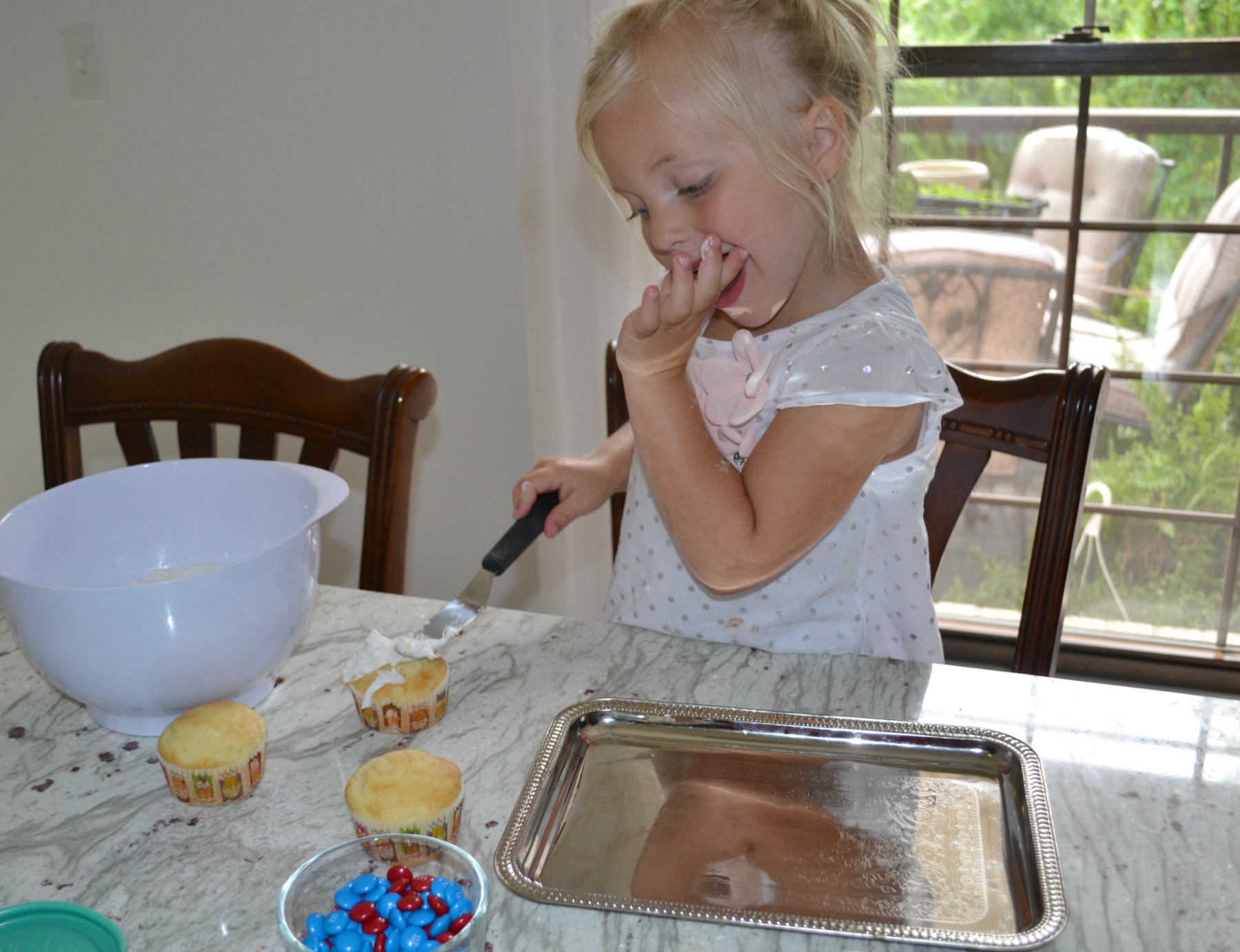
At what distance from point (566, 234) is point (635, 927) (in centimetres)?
128

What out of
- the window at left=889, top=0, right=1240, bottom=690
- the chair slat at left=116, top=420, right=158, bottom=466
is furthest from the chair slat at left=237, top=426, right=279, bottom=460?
the window at left=889, top=0, right=1240, bottom=690

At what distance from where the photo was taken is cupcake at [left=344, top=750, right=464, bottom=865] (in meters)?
0.69

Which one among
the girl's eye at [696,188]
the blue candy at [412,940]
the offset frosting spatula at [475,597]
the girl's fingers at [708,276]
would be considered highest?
the girl's eye at [696,188]

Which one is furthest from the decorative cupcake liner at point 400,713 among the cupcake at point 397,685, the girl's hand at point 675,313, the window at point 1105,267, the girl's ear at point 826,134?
the window at point 1105,267

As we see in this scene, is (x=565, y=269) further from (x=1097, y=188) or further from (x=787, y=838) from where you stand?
(x=787, y=838)

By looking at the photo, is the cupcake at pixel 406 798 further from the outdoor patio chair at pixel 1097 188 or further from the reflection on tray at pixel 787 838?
the outdoor patio chair at pixel 1097 188

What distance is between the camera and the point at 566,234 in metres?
1.73

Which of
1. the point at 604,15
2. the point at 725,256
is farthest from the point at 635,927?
the point at 604,15

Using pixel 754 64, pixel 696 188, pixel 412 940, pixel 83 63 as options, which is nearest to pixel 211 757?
pixel 412 940

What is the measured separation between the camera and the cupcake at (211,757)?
0.74 meters

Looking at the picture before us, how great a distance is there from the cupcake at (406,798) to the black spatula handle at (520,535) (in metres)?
0.21

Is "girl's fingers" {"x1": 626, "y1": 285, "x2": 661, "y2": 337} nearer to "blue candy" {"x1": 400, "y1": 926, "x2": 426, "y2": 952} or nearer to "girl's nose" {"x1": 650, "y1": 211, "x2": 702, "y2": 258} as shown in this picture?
"girl's nose" {"x1": 650, "y1": 211, "x2": 702, "y2": 258}

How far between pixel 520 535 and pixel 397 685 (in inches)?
9.4

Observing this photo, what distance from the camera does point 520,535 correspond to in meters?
1.03
